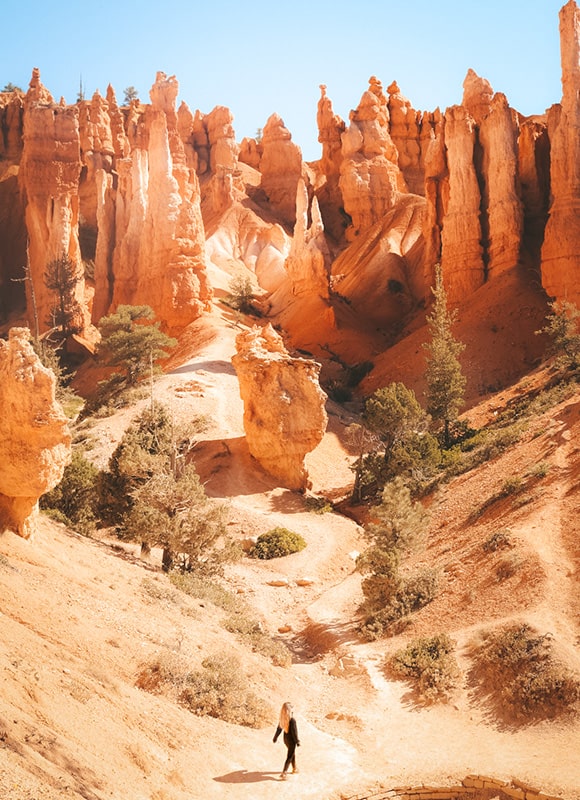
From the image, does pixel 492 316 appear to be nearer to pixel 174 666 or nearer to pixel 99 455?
pixel 99 455

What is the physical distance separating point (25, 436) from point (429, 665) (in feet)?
27.6

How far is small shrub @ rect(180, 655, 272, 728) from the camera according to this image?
43.9ft

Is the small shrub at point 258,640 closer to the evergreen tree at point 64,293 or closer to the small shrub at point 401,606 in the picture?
the small shrub at point 401,606

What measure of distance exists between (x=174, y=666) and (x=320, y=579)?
11382 millimetres

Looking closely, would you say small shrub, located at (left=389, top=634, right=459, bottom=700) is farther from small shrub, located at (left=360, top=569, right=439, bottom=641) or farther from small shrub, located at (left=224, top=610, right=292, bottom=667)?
small shrub, located at (left=224, top=610, right=292, bottom=667)

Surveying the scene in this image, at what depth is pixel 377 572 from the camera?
20.7 metres

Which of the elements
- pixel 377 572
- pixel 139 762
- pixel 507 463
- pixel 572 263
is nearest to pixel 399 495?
pixel 377 572

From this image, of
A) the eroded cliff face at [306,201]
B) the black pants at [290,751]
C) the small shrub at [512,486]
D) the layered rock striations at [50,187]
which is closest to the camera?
the black pants at [290,751]

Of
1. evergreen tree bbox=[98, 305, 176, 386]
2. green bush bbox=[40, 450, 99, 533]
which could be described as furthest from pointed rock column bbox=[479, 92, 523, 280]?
green bush bbox=[40, 450, 99, 533]

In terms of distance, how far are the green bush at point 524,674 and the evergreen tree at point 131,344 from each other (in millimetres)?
26665

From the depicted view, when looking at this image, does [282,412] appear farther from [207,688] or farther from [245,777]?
[245,777]

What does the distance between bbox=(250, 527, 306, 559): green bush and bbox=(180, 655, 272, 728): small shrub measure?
37.5ft

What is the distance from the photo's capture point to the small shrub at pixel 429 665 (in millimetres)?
16000

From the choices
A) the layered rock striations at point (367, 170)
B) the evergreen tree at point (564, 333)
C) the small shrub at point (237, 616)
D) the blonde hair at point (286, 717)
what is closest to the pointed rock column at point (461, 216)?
the evergreen tree at point (564, 333)
